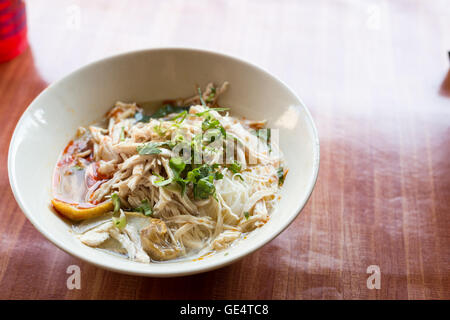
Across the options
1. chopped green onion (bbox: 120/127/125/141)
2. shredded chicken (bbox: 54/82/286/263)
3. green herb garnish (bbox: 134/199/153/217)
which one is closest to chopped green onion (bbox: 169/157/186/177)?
shredded chicken (bbox: 54/82/286/263)

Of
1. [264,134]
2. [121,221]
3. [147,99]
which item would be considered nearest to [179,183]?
[121,221]

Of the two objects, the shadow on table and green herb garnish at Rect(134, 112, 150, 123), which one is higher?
green herb garnish at Rect(134, 112, 150, 123)

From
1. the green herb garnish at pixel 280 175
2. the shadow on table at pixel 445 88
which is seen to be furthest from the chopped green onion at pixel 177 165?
the shadow on table at pixel 445 88

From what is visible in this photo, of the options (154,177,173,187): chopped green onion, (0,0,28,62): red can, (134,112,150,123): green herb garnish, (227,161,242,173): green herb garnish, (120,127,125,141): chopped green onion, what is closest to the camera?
(154,177,173,187): chopped green onion

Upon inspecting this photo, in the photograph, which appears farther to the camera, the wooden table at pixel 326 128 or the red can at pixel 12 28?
the red can at pixel 12 28

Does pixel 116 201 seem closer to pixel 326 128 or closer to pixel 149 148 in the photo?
pixel 149 148

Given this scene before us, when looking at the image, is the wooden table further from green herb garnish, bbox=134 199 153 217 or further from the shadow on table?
green herb garnish, bbox=134 199 153 217

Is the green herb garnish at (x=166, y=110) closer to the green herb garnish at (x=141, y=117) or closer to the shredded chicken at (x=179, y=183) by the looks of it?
the green herb garnish at (x=141, y=117)
